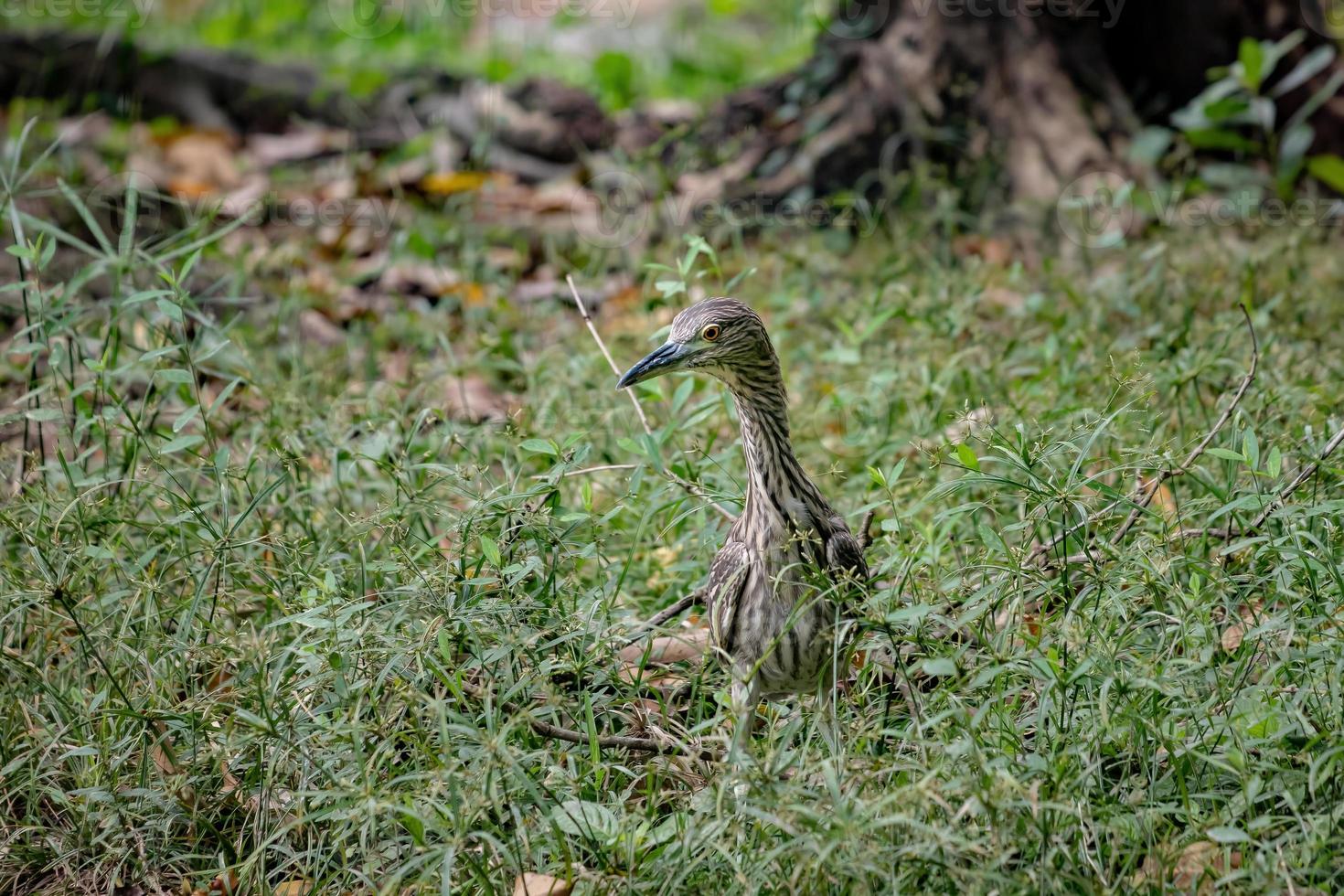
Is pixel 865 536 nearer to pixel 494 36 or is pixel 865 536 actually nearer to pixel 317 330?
pixel 317 330

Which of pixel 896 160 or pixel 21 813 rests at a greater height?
pixel 896 160

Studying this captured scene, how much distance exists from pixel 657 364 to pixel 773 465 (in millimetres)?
375

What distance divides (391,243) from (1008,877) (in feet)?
15.1

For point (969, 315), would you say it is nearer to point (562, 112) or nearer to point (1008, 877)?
point (1008, 877)

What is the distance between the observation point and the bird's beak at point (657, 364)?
128 inches

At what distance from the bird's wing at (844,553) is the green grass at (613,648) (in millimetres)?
74

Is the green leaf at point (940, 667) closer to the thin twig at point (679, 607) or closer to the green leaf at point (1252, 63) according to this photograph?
the thin twig at point (679, 607)

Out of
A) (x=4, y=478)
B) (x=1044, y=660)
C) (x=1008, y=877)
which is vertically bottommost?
(x=4, y=478)

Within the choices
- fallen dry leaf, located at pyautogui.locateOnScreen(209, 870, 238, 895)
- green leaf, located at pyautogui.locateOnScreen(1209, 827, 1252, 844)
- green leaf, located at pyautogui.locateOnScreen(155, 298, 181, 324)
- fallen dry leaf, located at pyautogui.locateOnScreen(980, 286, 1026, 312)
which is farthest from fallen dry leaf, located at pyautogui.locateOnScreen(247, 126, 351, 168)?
green leaf, located at pyautogui.locateOnScreen(1209, 827, 1252, 844)

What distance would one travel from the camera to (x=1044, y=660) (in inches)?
104

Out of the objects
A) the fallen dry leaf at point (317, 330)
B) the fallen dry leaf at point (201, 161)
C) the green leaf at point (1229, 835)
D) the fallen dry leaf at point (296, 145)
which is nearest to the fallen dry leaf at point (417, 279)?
the fallen dry leaf at point (317, 330)

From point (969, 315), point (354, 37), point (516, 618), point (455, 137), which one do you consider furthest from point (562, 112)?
point (516, 618)

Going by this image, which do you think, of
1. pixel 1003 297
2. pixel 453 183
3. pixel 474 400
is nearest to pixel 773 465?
pixel 474 400

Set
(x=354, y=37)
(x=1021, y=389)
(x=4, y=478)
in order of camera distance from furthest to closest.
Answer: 1. (x=354, y=37)
2. (x=1021, y=389)
3. (x=4, y=478)
